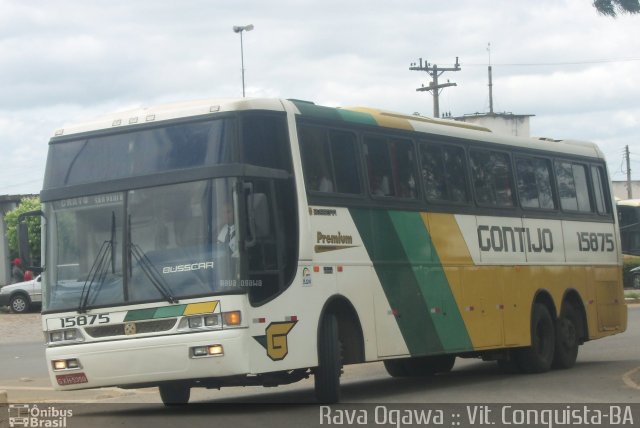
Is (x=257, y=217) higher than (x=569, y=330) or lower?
higher

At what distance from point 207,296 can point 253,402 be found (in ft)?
10.1

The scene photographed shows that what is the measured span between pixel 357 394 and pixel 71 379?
428 cm

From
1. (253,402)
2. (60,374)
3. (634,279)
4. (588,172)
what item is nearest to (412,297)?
(253,402)

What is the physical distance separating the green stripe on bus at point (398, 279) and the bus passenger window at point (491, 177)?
263 cm

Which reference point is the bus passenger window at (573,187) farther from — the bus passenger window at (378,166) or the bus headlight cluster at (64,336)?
the bus headlight cluster at (64,336)

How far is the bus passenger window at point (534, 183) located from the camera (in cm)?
1977

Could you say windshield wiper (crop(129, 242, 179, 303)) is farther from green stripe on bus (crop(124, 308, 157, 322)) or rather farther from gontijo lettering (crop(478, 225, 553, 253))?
gontijo lettering (crop(478, 225, 553, 253))

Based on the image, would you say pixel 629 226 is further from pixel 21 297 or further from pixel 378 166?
pixel 21 297

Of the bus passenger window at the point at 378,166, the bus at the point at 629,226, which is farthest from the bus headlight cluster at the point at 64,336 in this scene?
the bus at the point at 629,226

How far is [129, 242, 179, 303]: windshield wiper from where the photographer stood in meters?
13.2

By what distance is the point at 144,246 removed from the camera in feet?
44.0

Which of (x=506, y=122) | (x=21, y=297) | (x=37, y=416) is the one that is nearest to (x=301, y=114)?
(x=37, y=416)

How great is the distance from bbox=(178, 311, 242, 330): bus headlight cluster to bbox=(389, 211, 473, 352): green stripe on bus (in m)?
3.67

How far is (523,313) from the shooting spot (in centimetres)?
1906
